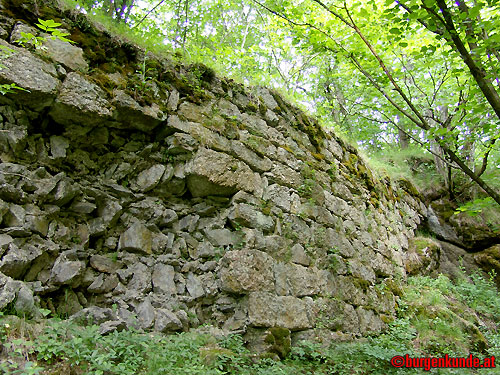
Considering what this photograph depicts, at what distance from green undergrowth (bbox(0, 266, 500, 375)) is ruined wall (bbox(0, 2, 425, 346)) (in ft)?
0.69

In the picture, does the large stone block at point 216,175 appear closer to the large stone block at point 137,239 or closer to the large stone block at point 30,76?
the large stone block at point 137,239

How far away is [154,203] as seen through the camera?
3.09m

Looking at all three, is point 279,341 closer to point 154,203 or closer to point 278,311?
point 278,311

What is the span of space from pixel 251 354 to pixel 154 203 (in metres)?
1.62

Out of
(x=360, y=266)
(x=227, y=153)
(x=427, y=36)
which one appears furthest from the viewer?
(x=427, y=36)

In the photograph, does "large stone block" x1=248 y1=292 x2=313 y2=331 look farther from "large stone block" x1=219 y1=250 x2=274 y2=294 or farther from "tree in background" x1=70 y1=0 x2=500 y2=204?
"tree in background" x1=70 y1=0 x2=500 y2=204

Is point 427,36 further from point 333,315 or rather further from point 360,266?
point 333,315

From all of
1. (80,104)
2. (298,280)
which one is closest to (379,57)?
(298,280)

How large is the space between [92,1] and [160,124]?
7.39 ft

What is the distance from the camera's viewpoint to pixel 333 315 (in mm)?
3662

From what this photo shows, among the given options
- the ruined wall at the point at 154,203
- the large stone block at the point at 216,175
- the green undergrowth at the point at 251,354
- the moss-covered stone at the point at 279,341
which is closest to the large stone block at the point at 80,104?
the ruined wall at the point at 154,203

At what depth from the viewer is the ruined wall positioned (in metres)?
2.47

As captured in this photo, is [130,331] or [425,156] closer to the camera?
[130,331]

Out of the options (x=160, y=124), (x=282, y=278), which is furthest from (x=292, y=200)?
(x=160, y=124)
